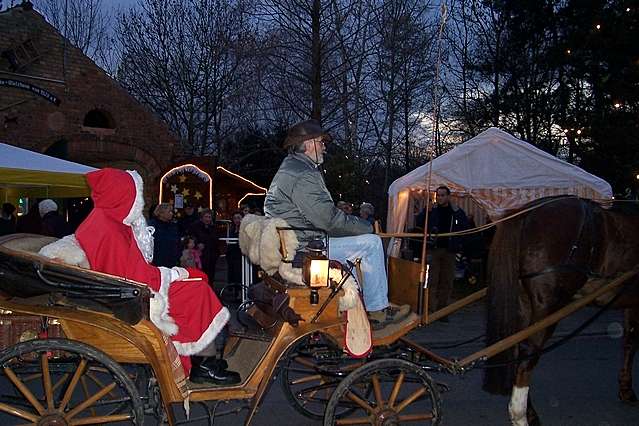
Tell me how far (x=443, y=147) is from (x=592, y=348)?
67.8 feet

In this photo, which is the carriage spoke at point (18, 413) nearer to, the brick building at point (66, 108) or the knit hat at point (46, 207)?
the knit hat at point (46, 207)

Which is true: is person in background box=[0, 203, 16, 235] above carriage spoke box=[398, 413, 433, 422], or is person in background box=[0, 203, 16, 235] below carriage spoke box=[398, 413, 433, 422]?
above

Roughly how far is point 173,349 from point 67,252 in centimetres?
90

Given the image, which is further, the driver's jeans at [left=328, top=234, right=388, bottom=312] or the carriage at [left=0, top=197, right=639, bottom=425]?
the driver's jeans at [left=328, top=234, right=388, bottom=312]

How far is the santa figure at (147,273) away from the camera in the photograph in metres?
4.44

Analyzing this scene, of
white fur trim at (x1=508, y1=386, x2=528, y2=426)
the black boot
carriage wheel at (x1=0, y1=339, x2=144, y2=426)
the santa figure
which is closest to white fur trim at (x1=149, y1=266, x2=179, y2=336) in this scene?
the santa figure

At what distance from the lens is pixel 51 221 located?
34.7 ft

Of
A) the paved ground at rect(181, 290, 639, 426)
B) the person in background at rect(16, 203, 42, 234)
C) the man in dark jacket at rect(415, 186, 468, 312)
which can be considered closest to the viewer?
the paved ground at rect(181, 290, 639, 426)

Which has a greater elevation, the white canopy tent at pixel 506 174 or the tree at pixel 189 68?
the tree at pixel 189 68

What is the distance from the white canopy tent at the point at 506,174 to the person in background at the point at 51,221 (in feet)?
21.6

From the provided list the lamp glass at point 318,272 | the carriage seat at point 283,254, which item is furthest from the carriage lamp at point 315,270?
the carriage seat at point 283,254

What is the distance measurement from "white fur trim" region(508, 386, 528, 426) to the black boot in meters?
2.17

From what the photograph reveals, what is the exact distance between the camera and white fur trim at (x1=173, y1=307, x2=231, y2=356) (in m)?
4.55

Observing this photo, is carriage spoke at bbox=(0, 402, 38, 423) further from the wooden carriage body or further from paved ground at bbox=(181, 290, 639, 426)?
paved ground at bbox=(181, 290, 639, 426)
